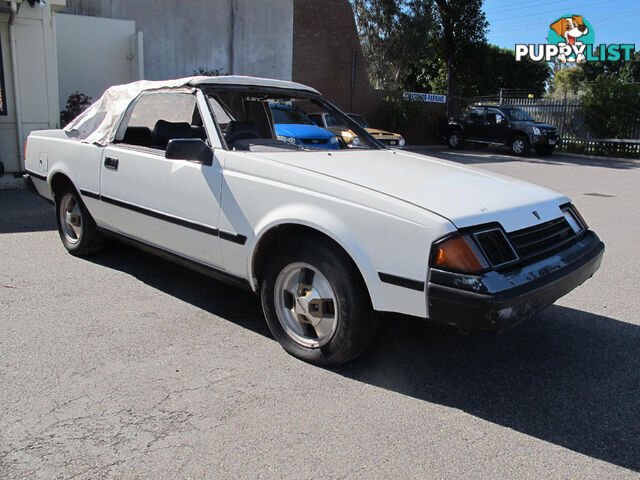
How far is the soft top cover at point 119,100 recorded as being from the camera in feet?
14.2

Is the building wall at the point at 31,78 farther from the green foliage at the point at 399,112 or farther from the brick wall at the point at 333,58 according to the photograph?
the green foliage at the point at 399,112

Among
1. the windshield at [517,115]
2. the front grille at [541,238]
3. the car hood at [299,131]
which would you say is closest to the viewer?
the front grille at [541,238]

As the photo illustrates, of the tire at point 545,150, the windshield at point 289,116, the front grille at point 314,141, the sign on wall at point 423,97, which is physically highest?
the sign on wall at point 423,97

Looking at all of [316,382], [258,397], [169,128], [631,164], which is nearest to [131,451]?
[258,397]

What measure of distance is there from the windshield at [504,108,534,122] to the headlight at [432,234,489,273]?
69.8 feet

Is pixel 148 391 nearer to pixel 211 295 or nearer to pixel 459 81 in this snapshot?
pixel 211 295

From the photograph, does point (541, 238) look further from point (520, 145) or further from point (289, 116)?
point (520, 145)

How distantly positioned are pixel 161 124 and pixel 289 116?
6.74 meters

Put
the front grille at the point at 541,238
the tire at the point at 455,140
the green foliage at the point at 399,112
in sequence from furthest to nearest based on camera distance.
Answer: the tire at the point at 455,140, the green foliage at the point at 399,112, the front grille at the point at 541,238

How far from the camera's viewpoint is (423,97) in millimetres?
24984

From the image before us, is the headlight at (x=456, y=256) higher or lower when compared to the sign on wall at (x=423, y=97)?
lower

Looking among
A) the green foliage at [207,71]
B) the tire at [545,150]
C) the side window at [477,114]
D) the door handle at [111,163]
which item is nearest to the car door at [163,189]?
the door handle at [111,163]

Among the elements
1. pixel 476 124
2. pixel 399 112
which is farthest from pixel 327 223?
pixel 476 124

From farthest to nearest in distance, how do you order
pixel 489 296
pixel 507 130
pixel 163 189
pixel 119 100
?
pixel 507 130 → pixel 119 100 → pixel 163 189 → pixel 489 296
